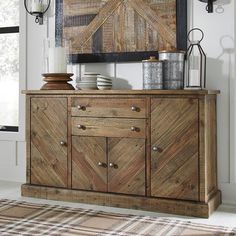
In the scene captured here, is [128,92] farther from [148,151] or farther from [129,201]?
[129,201]

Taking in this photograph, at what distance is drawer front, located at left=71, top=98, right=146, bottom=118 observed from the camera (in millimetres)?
3268

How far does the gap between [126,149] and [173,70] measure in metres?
0.70

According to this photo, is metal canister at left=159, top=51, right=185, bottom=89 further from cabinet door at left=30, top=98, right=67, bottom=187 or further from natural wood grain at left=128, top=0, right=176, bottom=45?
cabinet door at left=30, top=98, right=67, bottom=187

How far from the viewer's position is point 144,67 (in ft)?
11.1

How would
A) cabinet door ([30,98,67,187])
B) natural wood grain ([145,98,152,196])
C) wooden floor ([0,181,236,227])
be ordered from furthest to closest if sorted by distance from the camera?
cabinet door ([30,98,67,187]) → natural wood grain ([145,98,152,196]) → wooden floor ([0,181,236,227])

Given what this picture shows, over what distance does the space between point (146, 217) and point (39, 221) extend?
738mm

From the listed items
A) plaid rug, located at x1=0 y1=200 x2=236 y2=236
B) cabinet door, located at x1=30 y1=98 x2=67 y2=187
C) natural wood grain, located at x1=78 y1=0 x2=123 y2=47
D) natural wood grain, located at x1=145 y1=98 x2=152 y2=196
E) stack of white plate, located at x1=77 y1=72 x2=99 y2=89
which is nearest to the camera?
plaid rug, located at x1=0 y1=200 x2=236 y2=236

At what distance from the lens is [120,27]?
3.74 meters

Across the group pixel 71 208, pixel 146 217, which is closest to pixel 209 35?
pixel 146 217

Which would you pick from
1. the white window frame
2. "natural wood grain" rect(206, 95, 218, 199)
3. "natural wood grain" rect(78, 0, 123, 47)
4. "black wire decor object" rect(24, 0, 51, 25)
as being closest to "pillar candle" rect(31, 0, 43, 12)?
"black wire decor object" rect(24, 0, 51, 25)

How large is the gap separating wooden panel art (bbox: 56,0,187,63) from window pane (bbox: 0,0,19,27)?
1.79 ft

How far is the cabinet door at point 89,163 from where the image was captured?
340 cm

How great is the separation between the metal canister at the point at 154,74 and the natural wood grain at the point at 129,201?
2.78 ft

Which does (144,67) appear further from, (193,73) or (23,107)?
(23,107)
